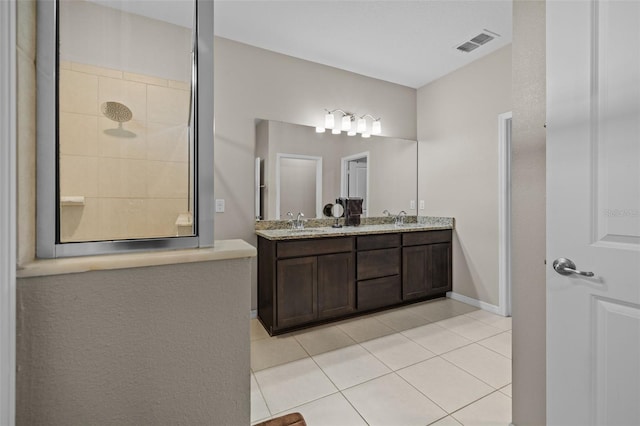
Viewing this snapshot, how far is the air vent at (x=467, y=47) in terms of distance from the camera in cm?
282

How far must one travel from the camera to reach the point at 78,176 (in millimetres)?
767

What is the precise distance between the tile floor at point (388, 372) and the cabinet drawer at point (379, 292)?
0.51ft

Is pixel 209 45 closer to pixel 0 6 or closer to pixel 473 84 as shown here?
pixel 0 6

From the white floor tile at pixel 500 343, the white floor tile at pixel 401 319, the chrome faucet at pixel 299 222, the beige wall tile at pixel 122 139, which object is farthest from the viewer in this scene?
the chrome faucet at pixel 299 222

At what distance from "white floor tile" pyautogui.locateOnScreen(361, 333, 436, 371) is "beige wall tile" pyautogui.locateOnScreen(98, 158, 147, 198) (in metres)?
1.90

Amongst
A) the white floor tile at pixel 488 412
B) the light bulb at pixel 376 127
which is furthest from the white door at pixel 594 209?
the light bulb at pixel 376 127

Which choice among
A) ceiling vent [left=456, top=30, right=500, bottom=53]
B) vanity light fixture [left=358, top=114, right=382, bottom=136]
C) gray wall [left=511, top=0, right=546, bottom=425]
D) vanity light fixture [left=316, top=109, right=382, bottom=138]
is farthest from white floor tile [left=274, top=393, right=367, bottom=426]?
ceiling vent [left=456, top=30, right=500, bottom=53]

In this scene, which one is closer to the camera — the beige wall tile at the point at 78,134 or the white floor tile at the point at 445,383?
the beige wall tile at the point at 78,134

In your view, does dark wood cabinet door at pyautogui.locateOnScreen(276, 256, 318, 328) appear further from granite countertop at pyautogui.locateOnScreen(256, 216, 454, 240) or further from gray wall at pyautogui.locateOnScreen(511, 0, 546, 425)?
gray wall at pyautogui.locateOnScreen(511, 0, 546, 425)

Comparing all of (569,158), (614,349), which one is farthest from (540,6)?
(614,349)

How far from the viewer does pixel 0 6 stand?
1.82 feet

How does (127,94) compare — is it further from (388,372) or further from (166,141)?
(388,372)

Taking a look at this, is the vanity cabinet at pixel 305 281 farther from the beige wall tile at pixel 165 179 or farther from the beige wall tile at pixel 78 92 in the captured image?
the beige wall tile at pixel 78 92

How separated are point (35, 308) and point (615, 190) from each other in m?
1.67
